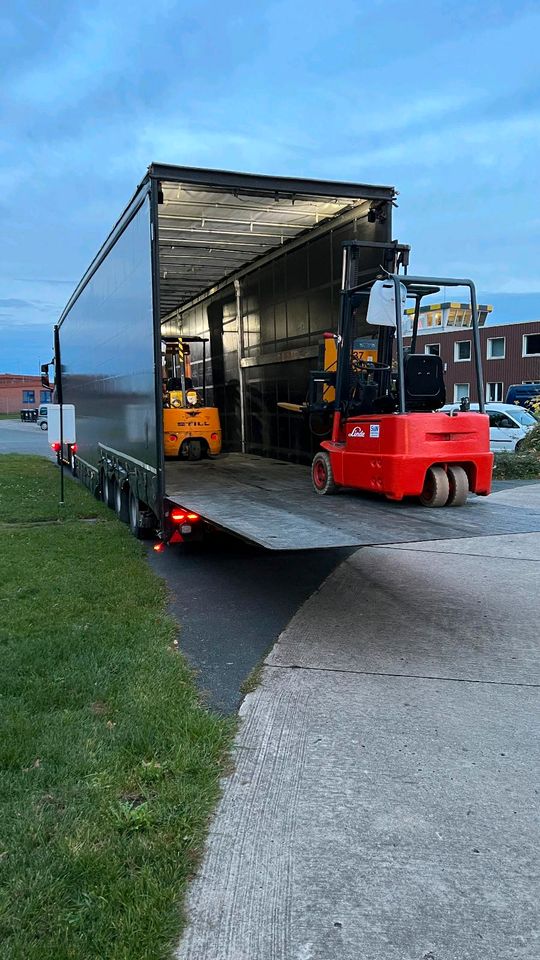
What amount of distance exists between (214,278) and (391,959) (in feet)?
43.1

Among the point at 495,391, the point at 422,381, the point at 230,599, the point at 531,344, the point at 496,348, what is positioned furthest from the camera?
the point at 495,391

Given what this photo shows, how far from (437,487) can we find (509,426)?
15.9m

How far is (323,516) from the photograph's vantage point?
623 centimetres

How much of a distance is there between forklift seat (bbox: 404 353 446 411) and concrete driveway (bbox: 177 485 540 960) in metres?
1.38

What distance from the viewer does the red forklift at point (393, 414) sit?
6098 mm

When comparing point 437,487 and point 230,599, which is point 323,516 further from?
point 230,599

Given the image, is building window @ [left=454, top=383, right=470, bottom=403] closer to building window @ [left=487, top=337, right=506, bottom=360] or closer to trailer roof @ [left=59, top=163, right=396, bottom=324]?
building window @ [left=487, top=337, right=506, bottom=360]

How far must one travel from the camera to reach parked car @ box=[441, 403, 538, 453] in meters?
20.5

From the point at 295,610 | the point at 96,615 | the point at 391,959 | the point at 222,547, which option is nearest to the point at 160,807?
the point at 391,959

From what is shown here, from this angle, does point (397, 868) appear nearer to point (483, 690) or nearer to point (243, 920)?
point (243, 920)

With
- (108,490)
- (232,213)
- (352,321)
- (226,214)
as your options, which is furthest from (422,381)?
(108,490)

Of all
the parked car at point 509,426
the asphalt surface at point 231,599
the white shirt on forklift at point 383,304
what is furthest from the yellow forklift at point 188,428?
the parked car at point 509,426

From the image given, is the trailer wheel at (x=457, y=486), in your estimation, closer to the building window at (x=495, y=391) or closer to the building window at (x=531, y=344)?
the building window at (x=531, y=344)

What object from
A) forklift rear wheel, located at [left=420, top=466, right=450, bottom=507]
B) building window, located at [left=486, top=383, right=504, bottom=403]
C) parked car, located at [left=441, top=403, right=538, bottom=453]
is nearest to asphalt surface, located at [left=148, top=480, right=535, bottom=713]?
forklift rear wheel, located at [left=420, top=466, right=450, bottom=507]
